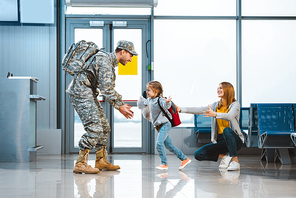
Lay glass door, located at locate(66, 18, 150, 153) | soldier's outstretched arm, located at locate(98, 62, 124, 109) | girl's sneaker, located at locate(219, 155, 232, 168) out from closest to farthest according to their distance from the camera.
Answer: soldier's outstretched arm, located at locate(98, 62, 124, 109) < girl's sneaker, located at locate(219, 155, 232, 168) < glass door, located at locate(66, 18, 150, 153)

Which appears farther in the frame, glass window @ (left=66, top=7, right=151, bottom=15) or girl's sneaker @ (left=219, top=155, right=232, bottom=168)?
glass window @ (left=66, top=7, right=151, bottom=15)

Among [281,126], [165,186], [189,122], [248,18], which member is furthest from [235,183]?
[248,18]

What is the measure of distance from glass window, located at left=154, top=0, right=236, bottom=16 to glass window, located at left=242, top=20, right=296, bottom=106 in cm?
49

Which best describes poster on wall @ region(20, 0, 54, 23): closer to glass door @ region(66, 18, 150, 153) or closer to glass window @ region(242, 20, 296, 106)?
glass door @ region(66, 18, 150, 153)

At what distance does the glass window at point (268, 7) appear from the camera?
7465mm

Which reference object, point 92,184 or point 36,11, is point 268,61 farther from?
point 92,184

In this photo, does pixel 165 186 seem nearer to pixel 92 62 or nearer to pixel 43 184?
pixel 43 184

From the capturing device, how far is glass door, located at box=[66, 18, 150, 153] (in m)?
7.26

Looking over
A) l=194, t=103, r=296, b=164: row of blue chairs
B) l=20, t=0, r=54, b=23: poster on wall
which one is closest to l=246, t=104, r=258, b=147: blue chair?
l=194, t=103, r=296, b=164: row of blue chairs

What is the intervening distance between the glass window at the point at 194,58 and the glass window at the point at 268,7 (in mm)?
456

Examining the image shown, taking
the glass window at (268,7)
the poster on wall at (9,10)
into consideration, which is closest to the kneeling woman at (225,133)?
the glass window at (268,7)

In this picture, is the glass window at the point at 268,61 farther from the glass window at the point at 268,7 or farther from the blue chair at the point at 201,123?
the blue chair at the point at 201,123

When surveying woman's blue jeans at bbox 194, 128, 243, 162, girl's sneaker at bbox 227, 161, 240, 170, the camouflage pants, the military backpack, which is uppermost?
the military backpack

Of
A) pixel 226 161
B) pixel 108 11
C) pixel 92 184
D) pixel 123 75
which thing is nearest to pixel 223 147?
pixel 226 161
